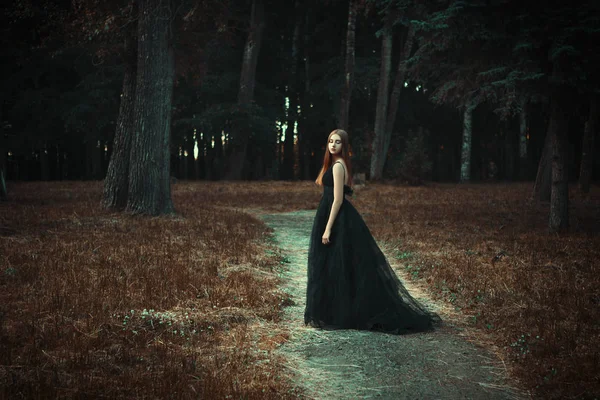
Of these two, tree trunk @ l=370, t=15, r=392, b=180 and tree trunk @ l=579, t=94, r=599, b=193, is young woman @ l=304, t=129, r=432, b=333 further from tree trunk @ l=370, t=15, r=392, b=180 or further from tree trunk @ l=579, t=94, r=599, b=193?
tree trunk @ l=370, t=15, r=392, b=180

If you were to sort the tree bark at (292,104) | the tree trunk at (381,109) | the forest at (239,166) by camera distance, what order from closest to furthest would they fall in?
the forest at (239,166) → the tree trunk at (381,109) → the tree bark at (292,104)

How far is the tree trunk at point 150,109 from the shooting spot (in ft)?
46.0

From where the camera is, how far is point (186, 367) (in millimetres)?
4535

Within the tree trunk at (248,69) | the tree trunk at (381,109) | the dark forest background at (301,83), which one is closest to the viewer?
the dark forest background at (301,83)

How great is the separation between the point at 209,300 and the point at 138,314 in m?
1.06

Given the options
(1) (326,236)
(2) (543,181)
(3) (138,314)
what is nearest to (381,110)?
(2) (543,181)

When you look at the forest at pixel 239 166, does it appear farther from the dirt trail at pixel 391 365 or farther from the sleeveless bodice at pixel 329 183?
the sleeveless bodice at pixel 329 183

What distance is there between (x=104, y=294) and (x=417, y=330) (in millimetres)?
3793

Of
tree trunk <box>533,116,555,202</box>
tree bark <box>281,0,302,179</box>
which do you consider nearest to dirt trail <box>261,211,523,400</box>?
tree trunk <box>533,116,555,202</box>

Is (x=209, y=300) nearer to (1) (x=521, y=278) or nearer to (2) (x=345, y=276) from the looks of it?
(2) (x=345, y=276)

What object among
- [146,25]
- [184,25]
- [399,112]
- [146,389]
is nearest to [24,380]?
[146,389]

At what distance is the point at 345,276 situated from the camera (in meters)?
6.19

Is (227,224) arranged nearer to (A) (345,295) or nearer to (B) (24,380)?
(A) (345,295)

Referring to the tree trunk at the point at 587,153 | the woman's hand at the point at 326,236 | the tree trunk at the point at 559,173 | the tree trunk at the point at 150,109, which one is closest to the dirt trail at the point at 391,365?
the woman's hand at the point at 326,236
